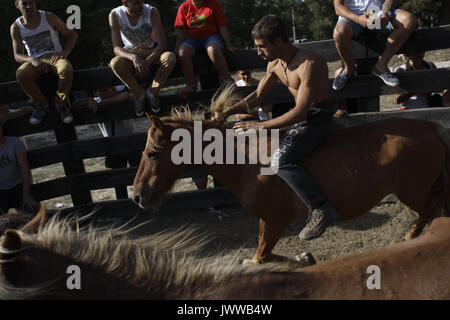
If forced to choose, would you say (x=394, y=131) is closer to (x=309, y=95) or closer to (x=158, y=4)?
(x=309, y=95)

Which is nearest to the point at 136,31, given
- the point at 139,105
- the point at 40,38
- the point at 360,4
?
the point at 139,105

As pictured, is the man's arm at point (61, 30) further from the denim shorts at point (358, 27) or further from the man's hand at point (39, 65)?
the denim shorts at point (358, 27)

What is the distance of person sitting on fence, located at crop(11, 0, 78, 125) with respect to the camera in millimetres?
4641

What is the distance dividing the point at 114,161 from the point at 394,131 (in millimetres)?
3799

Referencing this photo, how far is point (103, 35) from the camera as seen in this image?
54.6 feet

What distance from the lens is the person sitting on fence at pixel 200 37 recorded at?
480cm

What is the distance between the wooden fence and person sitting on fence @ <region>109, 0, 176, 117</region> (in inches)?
9.4

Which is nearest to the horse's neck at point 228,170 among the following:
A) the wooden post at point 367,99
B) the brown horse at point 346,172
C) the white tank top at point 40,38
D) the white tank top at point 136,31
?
the brown horse at point 346,172

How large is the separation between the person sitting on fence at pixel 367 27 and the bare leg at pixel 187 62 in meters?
1.65

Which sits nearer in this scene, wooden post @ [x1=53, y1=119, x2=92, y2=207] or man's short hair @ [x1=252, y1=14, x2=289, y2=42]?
man's short hair @ [x1=252, y1=14, x2=289, y2=42]

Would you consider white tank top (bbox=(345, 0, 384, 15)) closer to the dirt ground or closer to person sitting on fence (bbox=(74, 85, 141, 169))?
the dirt ground

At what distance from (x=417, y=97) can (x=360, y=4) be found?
1.45 meters

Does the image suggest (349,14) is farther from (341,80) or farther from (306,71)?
(306,71)

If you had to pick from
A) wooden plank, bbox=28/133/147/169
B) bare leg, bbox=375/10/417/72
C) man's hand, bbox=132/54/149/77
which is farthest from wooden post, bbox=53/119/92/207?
bare leg, bbox=375/10/417/72
